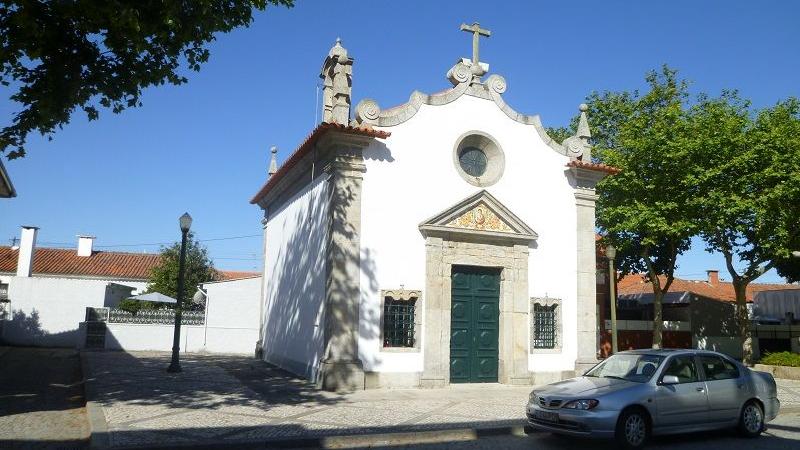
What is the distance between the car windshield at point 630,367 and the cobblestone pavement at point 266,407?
1.53m

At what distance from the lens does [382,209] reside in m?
13.8

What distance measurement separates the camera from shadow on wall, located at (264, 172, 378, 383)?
13055mm

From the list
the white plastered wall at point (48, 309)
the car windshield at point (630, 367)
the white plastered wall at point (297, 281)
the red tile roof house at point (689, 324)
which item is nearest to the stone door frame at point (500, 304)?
the white plastered wall at point (297, 281)

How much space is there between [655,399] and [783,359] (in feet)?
50.7

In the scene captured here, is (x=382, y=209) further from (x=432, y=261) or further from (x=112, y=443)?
(x=112, y=443)

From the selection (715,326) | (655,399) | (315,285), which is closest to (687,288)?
(715,326)

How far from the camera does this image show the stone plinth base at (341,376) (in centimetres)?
1257

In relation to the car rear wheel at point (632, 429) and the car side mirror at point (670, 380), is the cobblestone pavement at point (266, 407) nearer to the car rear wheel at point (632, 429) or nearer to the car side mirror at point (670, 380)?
the car rear wheel at point (632, 429)

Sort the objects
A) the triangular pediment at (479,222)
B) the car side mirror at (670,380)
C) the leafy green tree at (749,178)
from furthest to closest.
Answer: the leafy green tree at (749,178) < the triangular pediment at (479,222) < the car side mirror at (670,380)

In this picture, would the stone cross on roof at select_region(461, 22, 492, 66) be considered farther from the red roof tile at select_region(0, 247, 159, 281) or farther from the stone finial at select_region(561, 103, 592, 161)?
the red roof tile at select_region(0, 247, 159, 281)

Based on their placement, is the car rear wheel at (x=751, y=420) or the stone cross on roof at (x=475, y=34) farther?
the stone cross on roof at (x=475, y=34)

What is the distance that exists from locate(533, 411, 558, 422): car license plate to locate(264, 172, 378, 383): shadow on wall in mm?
5206

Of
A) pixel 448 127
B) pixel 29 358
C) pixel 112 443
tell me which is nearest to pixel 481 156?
pixel 448 127

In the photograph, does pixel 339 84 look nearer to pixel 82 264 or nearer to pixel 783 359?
pixel 783 359
